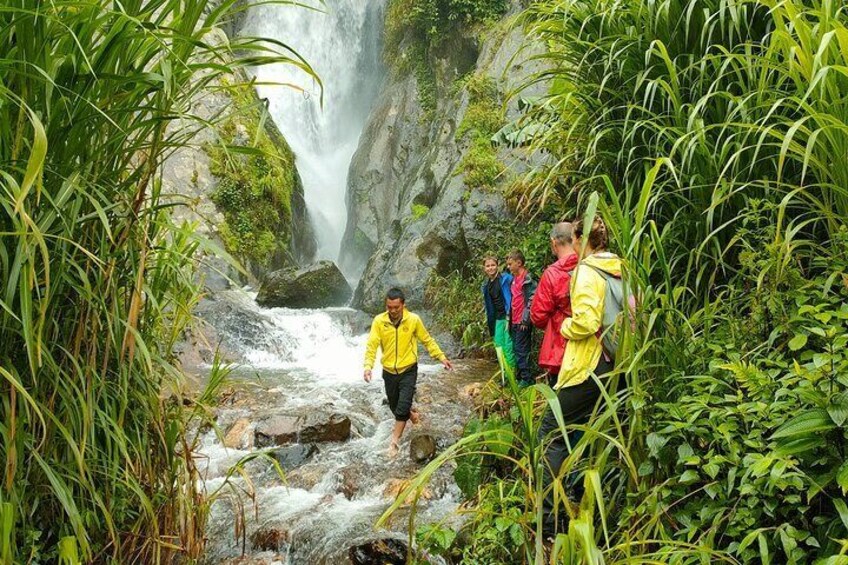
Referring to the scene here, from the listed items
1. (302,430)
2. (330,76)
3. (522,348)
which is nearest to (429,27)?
(330,76)

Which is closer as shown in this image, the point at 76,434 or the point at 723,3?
the point at 76,434

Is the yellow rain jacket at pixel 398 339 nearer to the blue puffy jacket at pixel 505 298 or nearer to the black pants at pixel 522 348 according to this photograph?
the black pants at pixel 522 348

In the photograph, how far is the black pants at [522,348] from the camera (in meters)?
6.01

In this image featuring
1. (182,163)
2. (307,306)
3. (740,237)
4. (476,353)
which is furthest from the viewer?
(182,163)

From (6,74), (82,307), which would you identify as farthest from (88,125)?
(82,307)

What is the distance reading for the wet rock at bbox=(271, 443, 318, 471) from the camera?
18.1 feet

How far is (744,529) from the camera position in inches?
74.9

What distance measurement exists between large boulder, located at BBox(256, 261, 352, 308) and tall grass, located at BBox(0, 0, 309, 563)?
37.2ft

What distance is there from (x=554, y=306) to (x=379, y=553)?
186 centimetres

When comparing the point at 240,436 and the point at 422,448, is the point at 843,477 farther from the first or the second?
the point at 240,436

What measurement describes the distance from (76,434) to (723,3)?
321cm

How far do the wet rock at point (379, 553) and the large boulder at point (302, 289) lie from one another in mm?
10271

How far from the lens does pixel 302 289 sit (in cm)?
1365

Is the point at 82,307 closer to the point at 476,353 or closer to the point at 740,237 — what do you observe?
the point at 740,237
